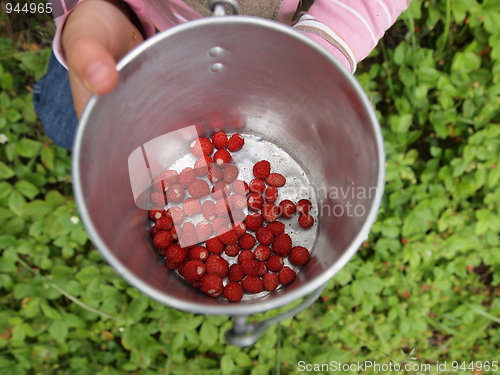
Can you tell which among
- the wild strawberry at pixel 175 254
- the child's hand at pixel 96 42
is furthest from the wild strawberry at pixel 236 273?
the child's hand at pixel 96 42

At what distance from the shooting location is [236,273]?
2.70 feet

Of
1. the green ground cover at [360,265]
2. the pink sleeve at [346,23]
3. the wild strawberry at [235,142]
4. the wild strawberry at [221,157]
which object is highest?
the pink sleeve at [346,23]

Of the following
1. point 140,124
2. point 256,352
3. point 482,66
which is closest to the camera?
point 140,124

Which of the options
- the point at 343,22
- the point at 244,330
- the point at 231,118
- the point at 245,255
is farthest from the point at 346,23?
the point at 244,330

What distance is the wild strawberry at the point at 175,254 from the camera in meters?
0.80

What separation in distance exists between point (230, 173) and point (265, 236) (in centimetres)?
17

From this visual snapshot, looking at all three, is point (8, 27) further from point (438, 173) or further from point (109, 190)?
point (438, 173)

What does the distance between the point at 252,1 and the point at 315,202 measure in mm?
455

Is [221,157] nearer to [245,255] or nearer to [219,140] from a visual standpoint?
[219,140]

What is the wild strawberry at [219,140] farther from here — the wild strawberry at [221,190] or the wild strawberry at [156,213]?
the wild strawberry at [156,213]

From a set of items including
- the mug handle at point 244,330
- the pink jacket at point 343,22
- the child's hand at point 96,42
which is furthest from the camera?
the pink jacket at point 343,22

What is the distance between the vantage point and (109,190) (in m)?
0.66

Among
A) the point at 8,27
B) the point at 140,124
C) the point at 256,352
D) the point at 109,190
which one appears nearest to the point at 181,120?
the point at 140,124

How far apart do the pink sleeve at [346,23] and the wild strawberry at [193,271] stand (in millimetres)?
509
